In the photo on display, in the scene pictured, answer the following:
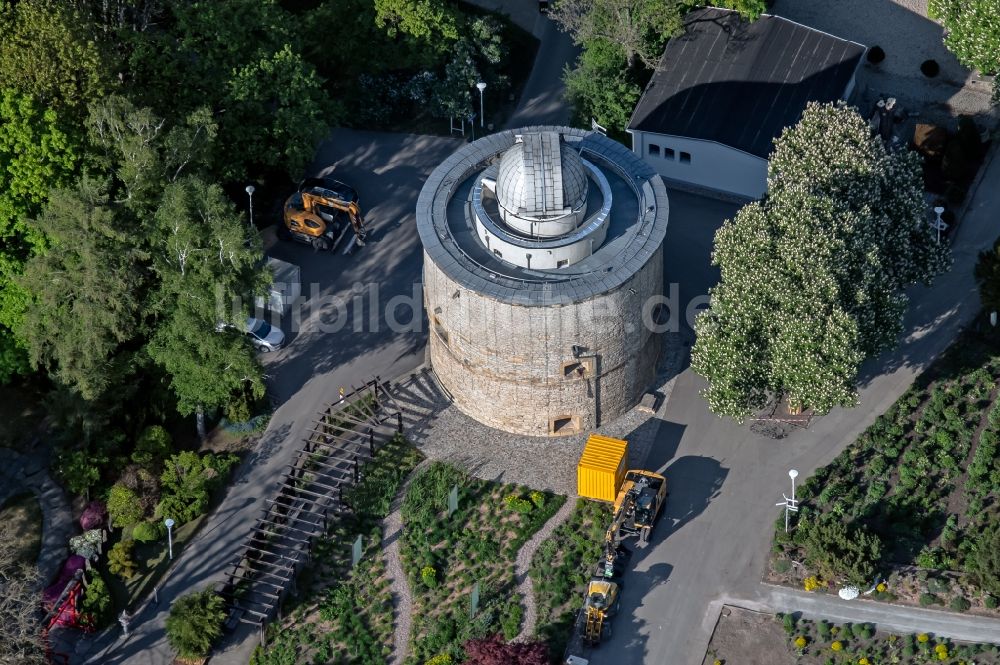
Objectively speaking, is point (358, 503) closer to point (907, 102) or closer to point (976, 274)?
point (976, 274)

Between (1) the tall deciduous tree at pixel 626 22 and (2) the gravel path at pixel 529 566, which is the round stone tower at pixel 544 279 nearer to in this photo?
(2) the gravel path at pixel 529 566

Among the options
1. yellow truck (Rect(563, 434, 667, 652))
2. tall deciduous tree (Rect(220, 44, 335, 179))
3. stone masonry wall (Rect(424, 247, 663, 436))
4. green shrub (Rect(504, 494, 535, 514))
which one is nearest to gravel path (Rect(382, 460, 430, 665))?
stone masonry wall (Rect(424, 247, 663, 436))

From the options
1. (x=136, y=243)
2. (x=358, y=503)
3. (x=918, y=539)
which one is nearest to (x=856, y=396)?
(x=918, y=539)

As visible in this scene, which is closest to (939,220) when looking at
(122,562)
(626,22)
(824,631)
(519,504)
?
(626,22)

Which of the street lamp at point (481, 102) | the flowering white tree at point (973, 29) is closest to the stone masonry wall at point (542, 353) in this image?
the street lamp at point (481, 102)

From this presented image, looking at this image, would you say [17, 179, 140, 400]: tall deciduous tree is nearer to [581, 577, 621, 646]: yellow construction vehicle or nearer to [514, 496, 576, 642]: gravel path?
[514, 496, 576, 642]: gravel path

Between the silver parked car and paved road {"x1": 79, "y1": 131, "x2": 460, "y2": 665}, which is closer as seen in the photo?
paved road {"x1": 79, "y1": 131, "x2": 460, "y2": 665}

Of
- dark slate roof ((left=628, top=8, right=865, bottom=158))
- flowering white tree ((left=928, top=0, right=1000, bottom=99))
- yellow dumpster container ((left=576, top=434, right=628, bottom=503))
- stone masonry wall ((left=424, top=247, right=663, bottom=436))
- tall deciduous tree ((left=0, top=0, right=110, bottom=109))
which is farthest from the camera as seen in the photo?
dark slate roof ((left=628, top=8, right=865, bottom=158))
